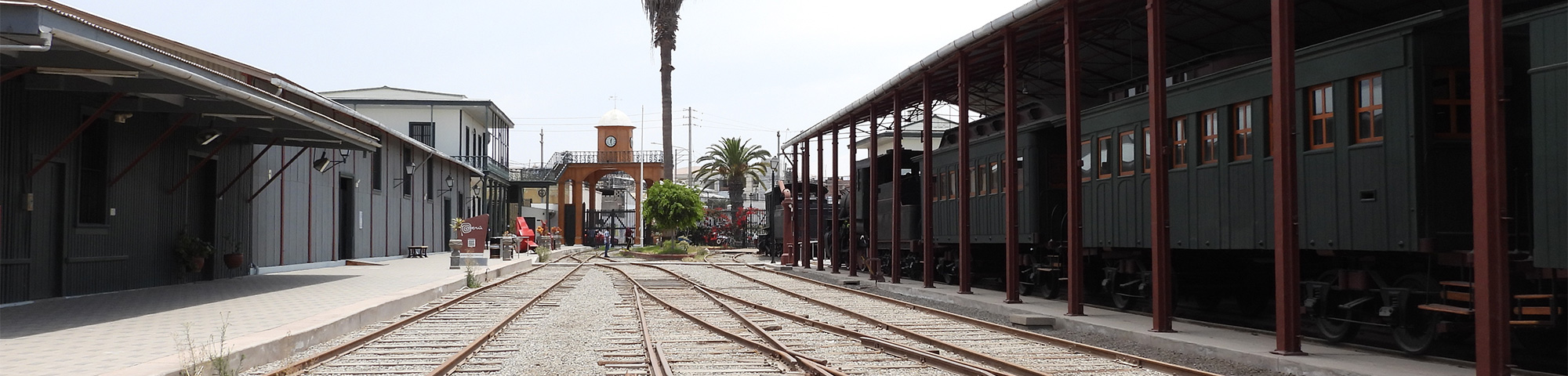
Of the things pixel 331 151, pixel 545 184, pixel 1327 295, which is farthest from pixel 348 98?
pixel 1327 295

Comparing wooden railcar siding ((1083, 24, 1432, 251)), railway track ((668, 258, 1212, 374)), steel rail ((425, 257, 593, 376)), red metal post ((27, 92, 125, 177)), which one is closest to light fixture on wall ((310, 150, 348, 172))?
steel rail ((425, 257, 593, 376))

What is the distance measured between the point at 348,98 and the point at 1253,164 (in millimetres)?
45622

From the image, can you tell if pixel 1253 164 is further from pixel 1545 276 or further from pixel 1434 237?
pixel 1545 276

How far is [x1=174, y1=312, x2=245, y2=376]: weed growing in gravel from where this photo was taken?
7836 mm

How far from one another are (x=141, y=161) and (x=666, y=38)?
3276 cm

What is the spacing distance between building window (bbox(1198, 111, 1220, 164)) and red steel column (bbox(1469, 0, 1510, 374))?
14.6 ft

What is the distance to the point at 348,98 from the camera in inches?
1948

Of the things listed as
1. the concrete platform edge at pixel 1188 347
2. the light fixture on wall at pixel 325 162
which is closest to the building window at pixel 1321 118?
the concrete platform edge at pixel 1188 347

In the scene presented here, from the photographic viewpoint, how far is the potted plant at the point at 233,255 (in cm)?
1964

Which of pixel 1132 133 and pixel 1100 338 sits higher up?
pixel 1132 133

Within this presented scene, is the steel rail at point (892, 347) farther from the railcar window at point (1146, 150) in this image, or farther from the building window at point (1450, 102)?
the building window at point (1450, 102)

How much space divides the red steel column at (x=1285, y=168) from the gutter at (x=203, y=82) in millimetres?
10652

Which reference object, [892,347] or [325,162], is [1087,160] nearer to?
[892,347]

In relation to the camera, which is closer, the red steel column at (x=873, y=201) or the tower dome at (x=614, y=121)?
the red steel column at (x=873, y=201)
